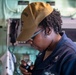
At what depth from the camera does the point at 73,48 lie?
1.05 metres

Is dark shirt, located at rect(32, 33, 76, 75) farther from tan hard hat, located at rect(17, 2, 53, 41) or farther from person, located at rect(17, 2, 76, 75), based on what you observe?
tan hard hat, located at rect(17, 2, 53, 41)

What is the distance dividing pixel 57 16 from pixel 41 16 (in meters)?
0.10

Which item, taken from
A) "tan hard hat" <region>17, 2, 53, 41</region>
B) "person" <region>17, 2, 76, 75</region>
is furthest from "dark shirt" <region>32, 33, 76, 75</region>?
"tan hard hat" <region>17, 2, 53, 41</region>

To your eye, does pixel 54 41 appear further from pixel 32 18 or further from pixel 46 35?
pixel 32 18

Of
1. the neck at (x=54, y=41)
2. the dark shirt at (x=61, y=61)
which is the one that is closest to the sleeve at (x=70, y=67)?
the dark shirt at (x=61, y=61)

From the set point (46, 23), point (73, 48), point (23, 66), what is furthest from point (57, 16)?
point (23, 66)

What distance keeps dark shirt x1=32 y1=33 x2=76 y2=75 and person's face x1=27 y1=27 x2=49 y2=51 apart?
66mm

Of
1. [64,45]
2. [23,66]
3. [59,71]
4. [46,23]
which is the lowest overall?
[23,66]

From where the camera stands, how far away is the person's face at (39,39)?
3.60 ft

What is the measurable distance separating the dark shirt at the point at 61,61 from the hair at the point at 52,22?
67mm

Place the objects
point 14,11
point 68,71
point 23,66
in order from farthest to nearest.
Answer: point 14,11, point 23,66, point 68,71

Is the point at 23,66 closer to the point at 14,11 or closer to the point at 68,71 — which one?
the point at 68,71

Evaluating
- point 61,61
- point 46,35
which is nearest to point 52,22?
point 46,35

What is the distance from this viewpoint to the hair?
110cm
